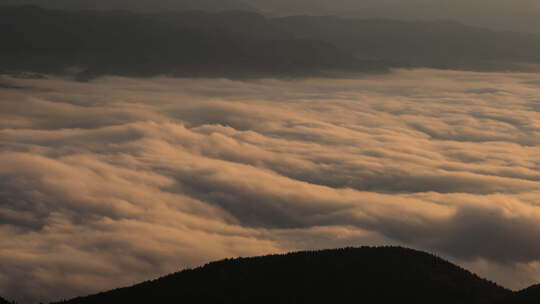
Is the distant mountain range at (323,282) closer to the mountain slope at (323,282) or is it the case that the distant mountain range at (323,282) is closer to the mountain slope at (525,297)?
the mountain slope at (323,282)

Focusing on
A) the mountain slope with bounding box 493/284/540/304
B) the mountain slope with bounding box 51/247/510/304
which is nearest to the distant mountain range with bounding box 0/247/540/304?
the mountain slope with bounding box 51/247/510/304

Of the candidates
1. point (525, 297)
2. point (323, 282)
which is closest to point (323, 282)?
point (323, 282)

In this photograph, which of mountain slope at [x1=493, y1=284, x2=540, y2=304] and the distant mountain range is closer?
mountain slope at [x1=493, y1=284, x2=540, y2=304]

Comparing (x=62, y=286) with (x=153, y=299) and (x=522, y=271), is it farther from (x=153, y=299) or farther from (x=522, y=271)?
(x=522, y=271)

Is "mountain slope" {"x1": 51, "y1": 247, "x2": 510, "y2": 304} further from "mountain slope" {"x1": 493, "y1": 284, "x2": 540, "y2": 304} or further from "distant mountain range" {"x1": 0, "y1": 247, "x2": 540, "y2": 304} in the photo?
"mountain slope" {"x1": 493, "y1": 284, "x2": 540, "y2": 304}

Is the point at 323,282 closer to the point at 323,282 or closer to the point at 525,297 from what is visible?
the point at 323,282

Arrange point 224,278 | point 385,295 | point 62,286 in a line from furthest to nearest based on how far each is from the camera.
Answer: point 62,286, point 224,278, point 385,295

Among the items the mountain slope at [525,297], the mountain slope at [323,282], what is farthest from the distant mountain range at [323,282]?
the mountain slope at [525,297]

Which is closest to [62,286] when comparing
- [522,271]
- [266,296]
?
[266,296]

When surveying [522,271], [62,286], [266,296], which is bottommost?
[266,296]
